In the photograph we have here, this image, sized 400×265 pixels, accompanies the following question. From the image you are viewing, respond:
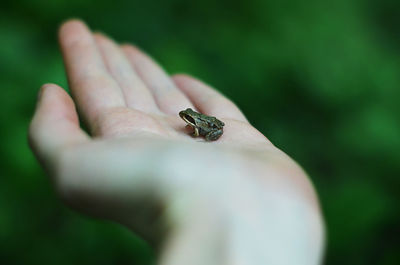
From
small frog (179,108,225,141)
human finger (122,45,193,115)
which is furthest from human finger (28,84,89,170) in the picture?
human finger (122,45,193,115)

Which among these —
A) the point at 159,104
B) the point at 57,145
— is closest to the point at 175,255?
the point at 57,145

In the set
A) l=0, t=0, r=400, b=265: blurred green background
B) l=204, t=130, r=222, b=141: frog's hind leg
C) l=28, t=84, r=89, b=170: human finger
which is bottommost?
l=0, t=0, r=400, b=265: blurred green background

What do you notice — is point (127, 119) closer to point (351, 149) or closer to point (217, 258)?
point (217, 258)

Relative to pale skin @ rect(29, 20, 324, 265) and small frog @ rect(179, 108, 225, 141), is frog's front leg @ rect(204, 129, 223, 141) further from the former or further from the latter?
pale skin @ rect(29, 20, 324, 265)

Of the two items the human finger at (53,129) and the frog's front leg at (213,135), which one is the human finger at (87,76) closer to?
the human finger at (53,129)

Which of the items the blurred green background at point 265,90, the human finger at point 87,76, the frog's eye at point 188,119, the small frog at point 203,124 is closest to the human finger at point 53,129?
the human finger at point 87,76

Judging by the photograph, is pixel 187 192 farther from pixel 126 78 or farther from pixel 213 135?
pixel 126 78

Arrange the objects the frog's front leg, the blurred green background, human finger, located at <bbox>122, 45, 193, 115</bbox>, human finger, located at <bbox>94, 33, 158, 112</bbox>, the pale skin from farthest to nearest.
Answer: the blurred green background, human finger, located at <bbox>122, 45, 193, 115</bbox>, human finger, located at <bbox>94, 33, 158, 112</bbox>, the frog's front leg, the pale skin
